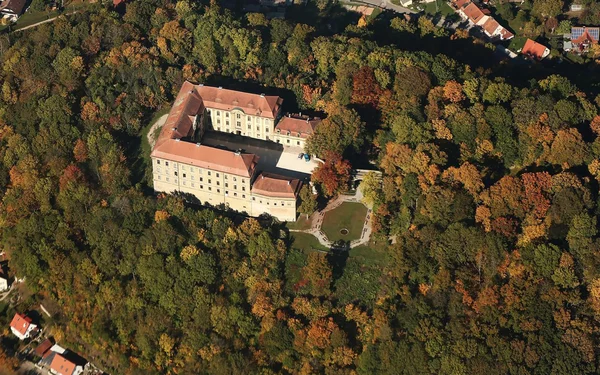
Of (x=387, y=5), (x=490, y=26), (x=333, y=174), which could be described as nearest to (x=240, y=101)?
(x=333, y=174)

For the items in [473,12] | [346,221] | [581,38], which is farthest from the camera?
[473,12]

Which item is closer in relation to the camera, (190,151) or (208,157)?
(208,157)

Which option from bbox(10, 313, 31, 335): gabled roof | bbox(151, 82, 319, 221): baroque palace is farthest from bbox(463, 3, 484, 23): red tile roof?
bbox(10, 313, 31, 335): gabled roof

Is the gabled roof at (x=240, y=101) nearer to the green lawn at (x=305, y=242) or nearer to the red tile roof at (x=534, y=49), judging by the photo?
the green lawn at (x=305, y=242)

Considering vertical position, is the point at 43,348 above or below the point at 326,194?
below

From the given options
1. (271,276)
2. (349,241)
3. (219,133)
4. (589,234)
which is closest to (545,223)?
(589,234)

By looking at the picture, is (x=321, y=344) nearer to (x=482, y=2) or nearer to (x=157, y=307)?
(x=157, y=307)

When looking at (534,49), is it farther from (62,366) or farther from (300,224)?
(62,366)
